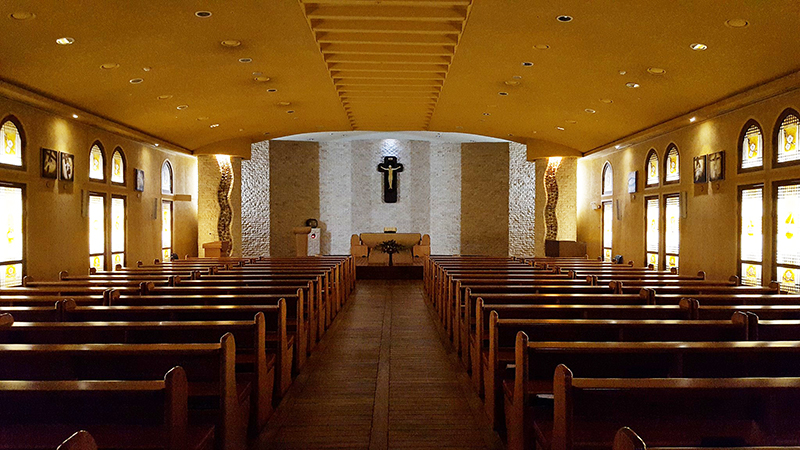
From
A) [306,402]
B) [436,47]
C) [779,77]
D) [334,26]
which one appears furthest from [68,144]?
[779,77]

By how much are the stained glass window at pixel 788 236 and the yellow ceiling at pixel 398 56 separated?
4.61 feet

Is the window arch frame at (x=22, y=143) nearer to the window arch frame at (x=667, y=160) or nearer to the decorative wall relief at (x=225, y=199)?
the decorative wall relief at (x=225, y=199)

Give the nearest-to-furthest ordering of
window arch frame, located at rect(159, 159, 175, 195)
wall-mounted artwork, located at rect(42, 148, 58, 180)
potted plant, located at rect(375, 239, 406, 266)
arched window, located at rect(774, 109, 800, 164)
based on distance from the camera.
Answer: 1. arched window, located at rect(774, 109, 800, 164)
2. wall-mounted artwork, located at rect(42, 148, 58, 180)
3. potted plant, located at rect(375, 239, 406, 266)
4. window arch frame, located at rect(159, 159, 175, 195)

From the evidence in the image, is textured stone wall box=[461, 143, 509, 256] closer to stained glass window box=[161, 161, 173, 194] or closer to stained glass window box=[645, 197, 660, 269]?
stained glass window box=[645, 197, 660, 269]

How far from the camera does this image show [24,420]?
2.00m

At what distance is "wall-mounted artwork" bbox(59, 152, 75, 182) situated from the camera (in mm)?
7844

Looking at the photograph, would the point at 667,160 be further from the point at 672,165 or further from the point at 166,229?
the point at 166,229

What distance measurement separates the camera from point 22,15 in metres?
4.78

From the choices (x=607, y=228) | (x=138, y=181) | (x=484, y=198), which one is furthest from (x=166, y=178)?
(x=607, y=228)

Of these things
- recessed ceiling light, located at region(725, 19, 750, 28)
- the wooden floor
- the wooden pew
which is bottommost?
the wooden floor

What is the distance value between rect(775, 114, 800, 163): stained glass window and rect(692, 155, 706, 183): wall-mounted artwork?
4.92ft

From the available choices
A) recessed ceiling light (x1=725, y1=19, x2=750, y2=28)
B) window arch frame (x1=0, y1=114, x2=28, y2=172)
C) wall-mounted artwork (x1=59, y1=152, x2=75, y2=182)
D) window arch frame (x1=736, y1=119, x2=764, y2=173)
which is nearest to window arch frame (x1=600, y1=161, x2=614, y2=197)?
window arch frame (x1=736, y1=119, x2=764, y2=173)

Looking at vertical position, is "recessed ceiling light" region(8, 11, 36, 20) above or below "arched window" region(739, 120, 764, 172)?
above

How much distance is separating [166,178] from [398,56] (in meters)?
6.94
